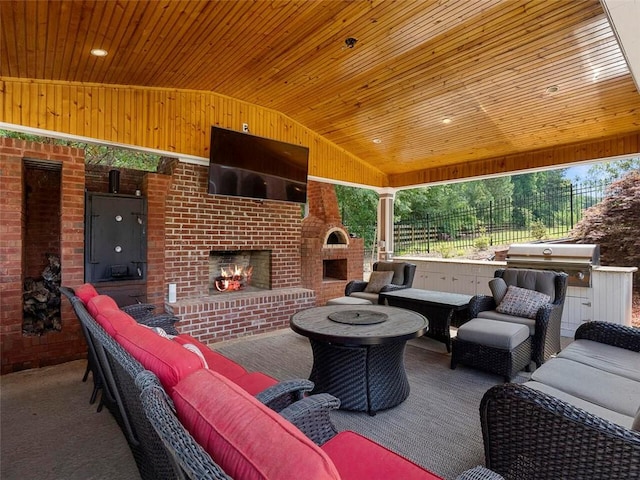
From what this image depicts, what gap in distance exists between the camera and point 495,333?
3072mm

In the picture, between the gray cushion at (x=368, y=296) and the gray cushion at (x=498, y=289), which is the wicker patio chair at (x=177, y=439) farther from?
the gray cushion at (x=368, y=296)

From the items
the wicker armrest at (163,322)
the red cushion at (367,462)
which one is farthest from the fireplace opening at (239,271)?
the red cushion at (367,462)

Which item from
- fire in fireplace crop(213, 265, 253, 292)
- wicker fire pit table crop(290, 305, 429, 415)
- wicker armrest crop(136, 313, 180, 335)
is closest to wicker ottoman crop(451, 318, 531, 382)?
wicker fire pit table crop(290, 305, 429, 415)

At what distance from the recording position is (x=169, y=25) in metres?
2.94

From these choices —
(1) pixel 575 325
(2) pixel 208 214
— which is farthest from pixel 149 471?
(1) pixel 575 325

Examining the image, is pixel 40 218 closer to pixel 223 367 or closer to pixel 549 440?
pixel 223 367

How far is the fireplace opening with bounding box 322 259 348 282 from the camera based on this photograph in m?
6.73

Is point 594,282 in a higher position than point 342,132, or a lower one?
lower

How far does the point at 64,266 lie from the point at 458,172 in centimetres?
606

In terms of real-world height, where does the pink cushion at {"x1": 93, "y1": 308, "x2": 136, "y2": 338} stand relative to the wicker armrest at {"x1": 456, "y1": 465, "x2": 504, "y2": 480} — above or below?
above

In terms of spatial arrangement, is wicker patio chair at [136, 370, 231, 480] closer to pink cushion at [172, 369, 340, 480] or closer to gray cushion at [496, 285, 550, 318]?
pink cushion at [172, 369, 340, 480]

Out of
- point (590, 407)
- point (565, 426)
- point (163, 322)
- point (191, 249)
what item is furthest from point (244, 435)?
point (191, 249)

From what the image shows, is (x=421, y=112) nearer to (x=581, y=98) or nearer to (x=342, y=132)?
(x=342, y=132)

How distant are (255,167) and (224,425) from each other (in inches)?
168
